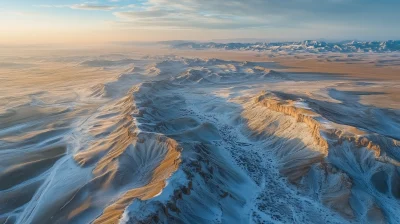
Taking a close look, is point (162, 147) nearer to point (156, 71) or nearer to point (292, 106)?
point (292, 106)

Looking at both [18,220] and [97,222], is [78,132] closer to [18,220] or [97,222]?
[18,220]

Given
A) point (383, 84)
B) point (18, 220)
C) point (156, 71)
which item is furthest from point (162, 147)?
point (156, 71)

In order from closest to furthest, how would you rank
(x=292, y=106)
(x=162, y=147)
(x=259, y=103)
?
(x=162, y=147) < (x=292, y=106) < (x=259, y=103)

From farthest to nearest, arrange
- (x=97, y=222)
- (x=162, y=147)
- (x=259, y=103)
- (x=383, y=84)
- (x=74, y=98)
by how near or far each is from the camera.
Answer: (x=383, y=84) → (x=74, y=98) → (x=259, y=103) → (x=162, y=147) → (x=97, y=222)

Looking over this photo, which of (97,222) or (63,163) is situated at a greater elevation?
(97,222)

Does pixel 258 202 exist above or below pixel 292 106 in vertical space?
below

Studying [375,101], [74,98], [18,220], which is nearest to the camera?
[18,220]

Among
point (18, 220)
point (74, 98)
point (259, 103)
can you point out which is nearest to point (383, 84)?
point (259, 103)

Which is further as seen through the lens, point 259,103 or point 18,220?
point 259,103

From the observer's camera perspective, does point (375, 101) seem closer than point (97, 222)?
No
